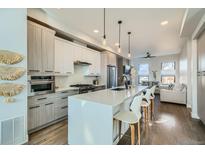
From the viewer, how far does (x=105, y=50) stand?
5961 millimetres

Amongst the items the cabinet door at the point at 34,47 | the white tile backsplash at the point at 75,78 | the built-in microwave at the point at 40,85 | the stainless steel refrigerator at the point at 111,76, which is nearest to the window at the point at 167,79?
the stainless steel refrigerator at the point at 111,76

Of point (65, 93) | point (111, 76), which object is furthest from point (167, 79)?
point (65, 93)

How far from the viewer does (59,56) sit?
140 inches

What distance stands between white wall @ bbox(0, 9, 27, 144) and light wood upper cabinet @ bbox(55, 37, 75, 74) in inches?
50.3

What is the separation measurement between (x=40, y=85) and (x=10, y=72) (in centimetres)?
89

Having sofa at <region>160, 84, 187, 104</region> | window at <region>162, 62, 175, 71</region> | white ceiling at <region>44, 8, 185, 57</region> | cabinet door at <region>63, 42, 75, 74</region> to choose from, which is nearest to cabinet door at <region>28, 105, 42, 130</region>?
cabinet door at <region>63, 42, 75, 74</region>

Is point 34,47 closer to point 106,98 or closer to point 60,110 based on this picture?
point 60,110

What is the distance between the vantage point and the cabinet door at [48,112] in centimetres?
287

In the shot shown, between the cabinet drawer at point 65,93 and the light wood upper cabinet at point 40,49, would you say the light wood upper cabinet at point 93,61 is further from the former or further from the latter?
the light wood upper cabinet at point 40,49

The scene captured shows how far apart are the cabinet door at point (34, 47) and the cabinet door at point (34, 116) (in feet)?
2.82
